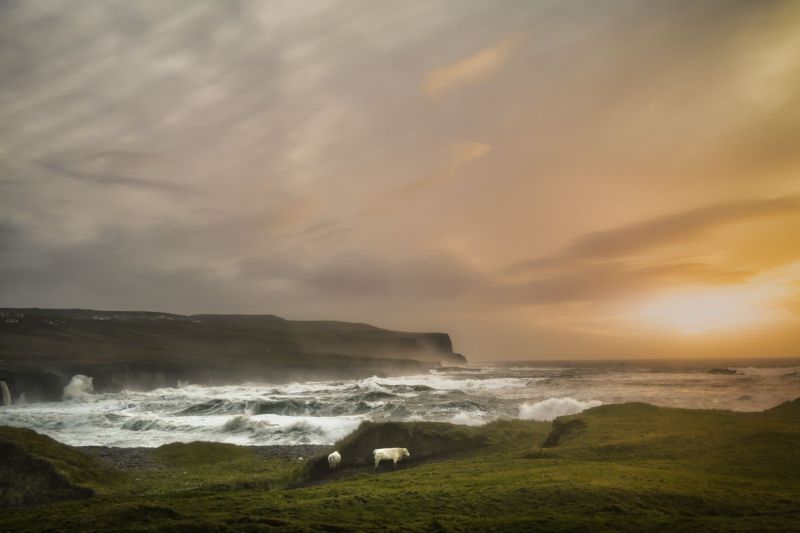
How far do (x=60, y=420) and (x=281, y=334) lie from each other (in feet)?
483

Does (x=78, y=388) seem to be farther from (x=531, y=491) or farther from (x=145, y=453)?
(x=531, y=491)

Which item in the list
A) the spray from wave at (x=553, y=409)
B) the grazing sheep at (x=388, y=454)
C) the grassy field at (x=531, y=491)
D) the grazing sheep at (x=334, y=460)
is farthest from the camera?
the spray from wave at (x=553, y=409)

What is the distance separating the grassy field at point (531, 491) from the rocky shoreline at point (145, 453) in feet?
13.8

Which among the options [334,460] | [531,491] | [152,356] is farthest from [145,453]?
[152,356]

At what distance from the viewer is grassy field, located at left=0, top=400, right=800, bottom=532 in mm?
9078

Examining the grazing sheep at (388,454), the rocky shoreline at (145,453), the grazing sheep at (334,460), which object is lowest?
the rocky shoreline at (145,453)

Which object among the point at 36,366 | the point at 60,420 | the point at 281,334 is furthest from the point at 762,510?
the point at 281,334

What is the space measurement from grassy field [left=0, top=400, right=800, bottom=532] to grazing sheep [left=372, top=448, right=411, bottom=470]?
47cm

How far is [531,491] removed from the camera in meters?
10.6

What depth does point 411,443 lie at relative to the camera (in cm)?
2017

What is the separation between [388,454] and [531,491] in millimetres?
8873

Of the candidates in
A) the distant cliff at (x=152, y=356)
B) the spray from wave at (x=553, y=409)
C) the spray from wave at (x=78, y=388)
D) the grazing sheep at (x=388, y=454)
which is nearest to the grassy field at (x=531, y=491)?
the grazing sheep at (x=388, y=454)

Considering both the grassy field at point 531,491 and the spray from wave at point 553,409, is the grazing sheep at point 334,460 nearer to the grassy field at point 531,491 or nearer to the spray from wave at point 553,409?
the grassy field at point 531,491

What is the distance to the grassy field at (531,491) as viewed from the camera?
357 inches
